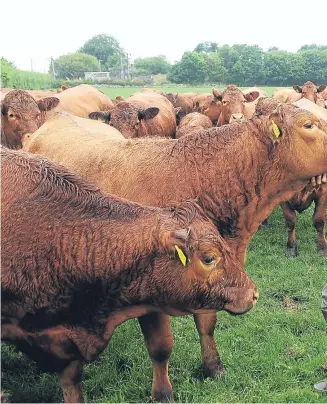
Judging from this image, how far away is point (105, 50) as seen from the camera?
6103 cm

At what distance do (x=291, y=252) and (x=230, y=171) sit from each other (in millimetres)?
3236

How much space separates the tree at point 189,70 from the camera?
194 feet

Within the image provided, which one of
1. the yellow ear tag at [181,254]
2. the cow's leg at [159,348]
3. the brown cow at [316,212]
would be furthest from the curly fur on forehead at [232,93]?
the yellow ear tag at [181,254]

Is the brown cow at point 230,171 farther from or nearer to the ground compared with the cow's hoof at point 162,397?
farther from the ground

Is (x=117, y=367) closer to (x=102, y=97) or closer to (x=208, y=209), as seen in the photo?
(x=208, y=209)

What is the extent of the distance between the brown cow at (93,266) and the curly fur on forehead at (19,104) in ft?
16.3

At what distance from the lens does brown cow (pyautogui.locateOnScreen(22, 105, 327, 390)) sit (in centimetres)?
445

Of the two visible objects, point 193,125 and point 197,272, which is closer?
point 197,272

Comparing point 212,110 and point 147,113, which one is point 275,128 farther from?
point 212,110

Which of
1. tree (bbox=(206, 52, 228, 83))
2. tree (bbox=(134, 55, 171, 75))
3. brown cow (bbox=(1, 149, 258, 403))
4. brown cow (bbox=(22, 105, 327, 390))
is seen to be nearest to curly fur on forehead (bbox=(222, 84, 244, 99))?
brown cow (bbox=(22, 105, 327, 390))

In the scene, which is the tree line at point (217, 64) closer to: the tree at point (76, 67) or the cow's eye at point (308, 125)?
the tree at point (76, 67)

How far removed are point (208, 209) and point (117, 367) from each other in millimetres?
1466

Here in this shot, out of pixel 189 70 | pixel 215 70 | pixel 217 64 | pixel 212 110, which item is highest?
pixel 212 110

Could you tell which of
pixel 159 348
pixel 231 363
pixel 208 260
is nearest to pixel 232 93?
pixel 231 363
